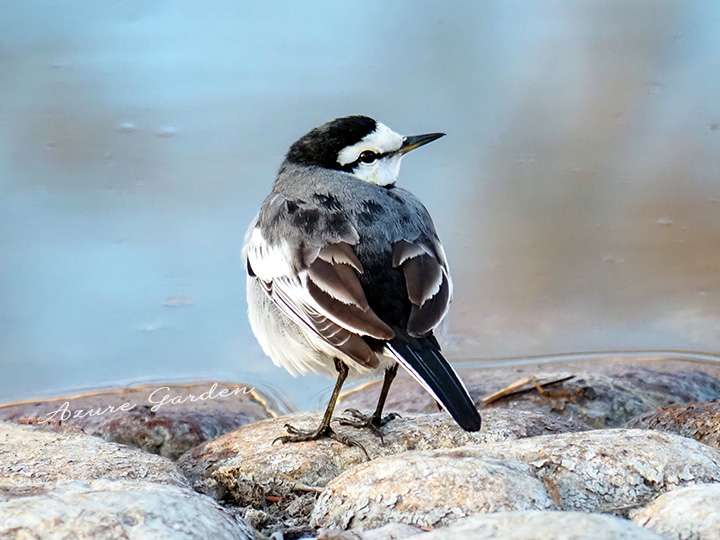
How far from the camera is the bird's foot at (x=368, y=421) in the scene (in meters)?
6.27

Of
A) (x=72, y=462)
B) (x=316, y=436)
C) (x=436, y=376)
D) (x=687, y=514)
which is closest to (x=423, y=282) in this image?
(x=436, y=376)

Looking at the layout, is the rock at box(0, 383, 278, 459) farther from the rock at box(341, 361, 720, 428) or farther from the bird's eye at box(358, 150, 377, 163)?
the bird's eye at box(358, 150, 377, 163)

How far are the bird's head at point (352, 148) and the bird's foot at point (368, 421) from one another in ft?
4.10

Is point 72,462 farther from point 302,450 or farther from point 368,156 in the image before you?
point 368,156

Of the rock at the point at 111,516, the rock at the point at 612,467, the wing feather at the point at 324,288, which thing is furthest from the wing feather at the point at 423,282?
the rock at the point at 111,516

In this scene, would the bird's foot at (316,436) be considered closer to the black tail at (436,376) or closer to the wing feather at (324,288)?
the wing feather at (324,288)

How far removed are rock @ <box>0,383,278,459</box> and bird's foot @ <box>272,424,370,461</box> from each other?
878 mm

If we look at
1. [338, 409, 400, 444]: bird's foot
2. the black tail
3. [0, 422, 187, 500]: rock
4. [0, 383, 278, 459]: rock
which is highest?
the black tail

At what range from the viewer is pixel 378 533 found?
4.38m

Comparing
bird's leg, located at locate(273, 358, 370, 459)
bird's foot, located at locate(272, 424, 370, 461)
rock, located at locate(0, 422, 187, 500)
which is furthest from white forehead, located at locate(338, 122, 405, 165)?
rock, located at locate(0, 422, 187, 500)

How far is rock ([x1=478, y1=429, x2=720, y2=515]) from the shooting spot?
4.89 m

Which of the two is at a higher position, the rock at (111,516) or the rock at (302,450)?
the rock at (111,516)

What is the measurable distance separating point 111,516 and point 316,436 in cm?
201

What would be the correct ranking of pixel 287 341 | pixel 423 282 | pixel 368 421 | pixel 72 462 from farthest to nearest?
pixel 287 341 → pixel 368 421 → pixel 423 282 → pixel 72 462
